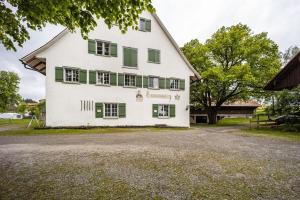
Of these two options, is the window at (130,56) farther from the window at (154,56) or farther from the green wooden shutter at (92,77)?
the green wooden shutter at (92,77)

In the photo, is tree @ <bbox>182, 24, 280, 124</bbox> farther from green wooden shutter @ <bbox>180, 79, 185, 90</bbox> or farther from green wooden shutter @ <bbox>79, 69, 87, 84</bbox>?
green wooden shutter @ <bbox>79, 69, 87, 84</bbox>

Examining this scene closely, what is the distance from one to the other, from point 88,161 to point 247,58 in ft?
75.8

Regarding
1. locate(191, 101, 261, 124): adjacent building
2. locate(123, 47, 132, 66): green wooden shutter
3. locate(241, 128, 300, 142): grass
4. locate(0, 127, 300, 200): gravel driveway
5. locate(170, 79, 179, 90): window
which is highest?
locate(123, 47, 132, 66): green wooden shutter

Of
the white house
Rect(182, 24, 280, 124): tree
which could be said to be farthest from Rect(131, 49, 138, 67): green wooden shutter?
Rect(182, 24, 280, 124): tree

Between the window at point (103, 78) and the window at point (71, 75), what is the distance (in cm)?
174

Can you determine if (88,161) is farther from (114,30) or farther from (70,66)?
(114,30)

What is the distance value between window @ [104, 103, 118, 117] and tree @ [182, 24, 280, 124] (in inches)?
417

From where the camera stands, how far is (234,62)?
25484 millimetres

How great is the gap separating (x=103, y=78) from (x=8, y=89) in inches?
1391

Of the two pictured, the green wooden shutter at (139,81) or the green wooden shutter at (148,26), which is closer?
the green wooden shutter at (139,81)

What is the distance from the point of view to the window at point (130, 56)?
61.3 feet

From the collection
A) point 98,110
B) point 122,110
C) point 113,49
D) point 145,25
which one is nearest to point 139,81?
point 122,110

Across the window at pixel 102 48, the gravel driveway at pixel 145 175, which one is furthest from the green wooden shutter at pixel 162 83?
the gravel driveway at pixel 145 175

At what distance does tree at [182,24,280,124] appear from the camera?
2252 cm
